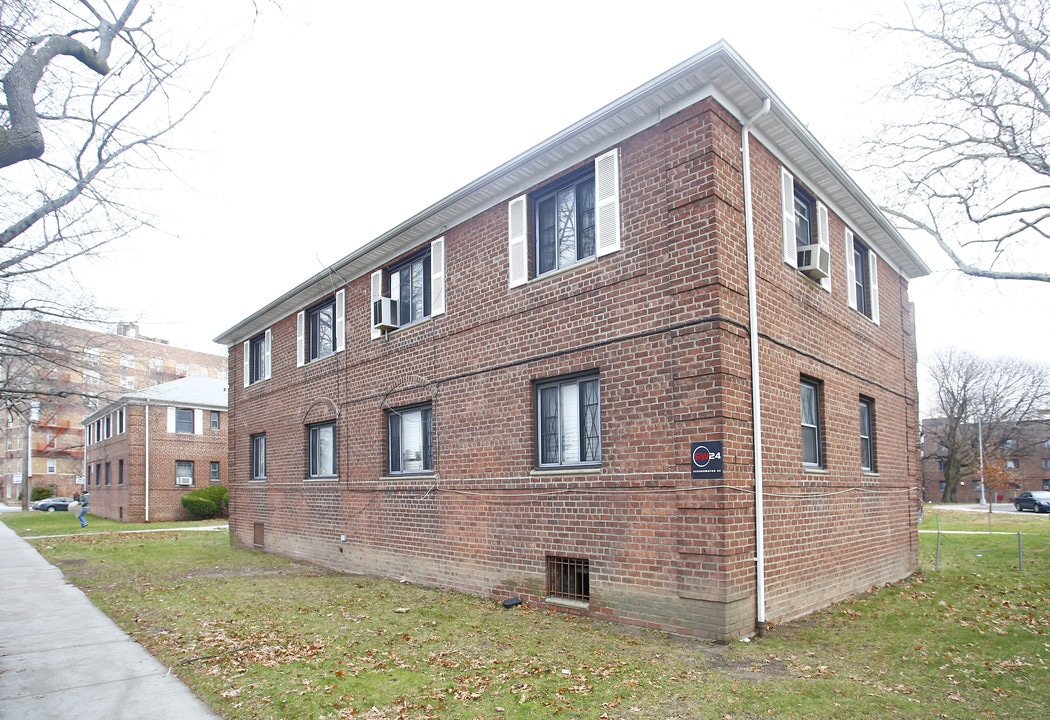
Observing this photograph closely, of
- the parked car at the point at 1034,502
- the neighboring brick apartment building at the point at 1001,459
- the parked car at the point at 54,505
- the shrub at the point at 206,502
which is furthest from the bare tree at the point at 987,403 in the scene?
the parked car at the point at 54,505

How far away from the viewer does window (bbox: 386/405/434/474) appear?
42.0 feet

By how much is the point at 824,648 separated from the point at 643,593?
6.51 feet

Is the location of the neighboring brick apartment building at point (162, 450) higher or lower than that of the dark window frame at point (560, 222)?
lower

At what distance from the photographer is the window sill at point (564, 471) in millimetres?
9398

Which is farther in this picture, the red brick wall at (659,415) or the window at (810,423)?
the window at (810,423)

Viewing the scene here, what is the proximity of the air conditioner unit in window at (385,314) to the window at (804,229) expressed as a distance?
23.3 feet

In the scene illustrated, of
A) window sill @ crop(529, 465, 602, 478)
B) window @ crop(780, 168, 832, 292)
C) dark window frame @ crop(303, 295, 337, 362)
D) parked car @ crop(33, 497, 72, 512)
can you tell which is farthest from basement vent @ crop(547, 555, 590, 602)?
parked car @ crop(33, 497, 72, 512)

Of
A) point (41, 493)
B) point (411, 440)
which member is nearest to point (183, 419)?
point (411, 440)

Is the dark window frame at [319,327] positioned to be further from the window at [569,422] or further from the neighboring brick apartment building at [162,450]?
the neighboring brick apartment building at [162,450]

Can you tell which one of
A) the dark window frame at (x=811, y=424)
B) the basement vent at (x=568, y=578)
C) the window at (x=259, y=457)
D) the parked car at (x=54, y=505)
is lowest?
the parked car at (x=54, y=505)

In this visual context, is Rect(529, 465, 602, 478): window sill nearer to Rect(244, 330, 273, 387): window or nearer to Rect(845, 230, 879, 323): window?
Rect(845, 230, 879, 323): window

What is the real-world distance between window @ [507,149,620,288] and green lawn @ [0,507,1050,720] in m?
4.81

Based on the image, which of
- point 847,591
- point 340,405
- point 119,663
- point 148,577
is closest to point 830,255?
point 847,591

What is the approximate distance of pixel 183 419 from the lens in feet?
122
